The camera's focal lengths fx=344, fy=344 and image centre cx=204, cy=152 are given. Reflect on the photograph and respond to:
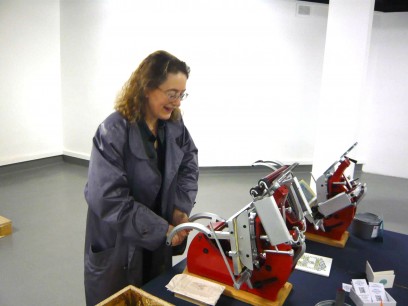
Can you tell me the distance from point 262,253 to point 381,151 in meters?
5.06

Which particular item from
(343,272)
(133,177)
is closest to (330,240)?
(343,272)

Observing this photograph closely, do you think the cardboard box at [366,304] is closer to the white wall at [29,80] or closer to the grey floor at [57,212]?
the grey floor at [57,212]

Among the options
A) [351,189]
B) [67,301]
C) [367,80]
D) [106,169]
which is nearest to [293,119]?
[367,80]

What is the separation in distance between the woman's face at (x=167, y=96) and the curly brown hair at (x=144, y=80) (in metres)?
0.02

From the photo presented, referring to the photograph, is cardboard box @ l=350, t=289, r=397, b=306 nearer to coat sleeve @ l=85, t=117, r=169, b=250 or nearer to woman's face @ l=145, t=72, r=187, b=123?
coat sleeve @ l=85, t=117, r=169, b=250

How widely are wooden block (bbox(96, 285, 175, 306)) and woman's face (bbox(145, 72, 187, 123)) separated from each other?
2.24 feet

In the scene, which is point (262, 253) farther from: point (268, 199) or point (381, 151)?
point (381, 151)

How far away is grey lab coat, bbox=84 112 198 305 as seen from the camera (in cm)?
129

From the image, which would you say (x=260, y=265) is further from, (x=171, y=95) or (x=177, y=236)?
(x=171, y=95)

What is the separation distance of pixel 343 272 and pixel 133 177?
1.00 meters

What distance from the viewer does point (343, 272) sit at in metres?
1.50

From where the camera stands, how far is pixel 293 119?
5.36m

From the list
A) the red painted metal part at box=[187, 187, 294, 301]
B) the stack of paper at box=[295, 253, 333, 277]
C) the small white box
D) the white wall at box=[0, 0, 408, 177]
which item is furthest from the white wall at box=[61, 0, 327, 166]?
the small white box

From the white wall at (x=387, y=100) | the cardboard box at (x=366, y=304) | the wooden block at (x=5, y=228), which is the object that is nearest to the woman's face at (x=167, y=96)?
the cardboard box at (x=366, y=304)
